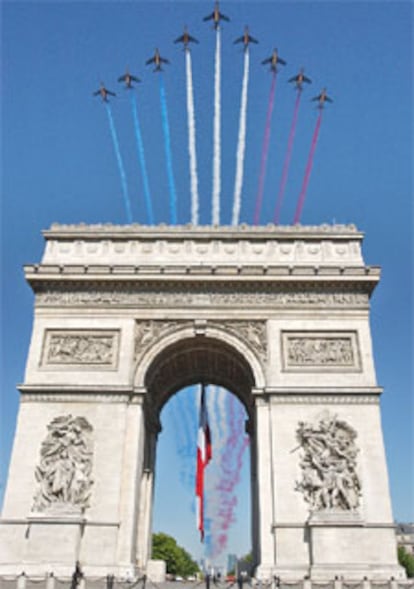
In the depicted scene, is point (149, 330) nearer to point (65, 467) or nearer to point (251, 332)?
point (251, 332)

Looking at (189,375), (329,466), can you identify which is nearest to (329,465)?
(329,466)

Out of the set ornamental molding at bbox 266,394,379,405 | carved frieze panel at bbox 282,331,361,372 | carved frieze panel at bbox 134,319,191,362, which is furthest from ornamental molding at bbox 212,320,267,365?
ornamental molding at bbox 266,394,379,405

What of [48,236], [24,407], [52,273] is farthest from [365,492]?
[48,236]

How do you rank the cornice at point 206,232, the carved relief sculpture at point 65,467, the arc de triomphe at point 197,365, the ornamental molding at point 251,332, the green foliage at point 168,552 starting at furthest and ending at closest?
the green foliage at point 168,552 → the cornice at point 206,232 → the ornamental molding at point 251,332 → the carved relief sculpture at point 65,467 → the arc de triomphe at point 197,365

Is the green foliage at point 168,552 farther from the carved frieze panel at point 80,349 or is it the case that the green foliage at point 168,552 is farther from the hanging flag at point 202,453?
the carved frieze panel at point 80,349

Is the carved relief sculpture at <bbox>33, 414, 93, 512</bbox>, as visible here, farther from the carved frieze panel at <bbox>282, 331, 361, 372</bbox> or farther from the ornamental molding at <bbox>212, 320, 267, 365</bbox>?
the carved frieze panel at <bbox>282, 331, 361, 372</bbox>

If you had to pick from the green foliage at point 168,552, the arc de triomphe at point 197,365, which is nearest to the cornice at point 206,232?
the arc de triomphe at point 197,365
